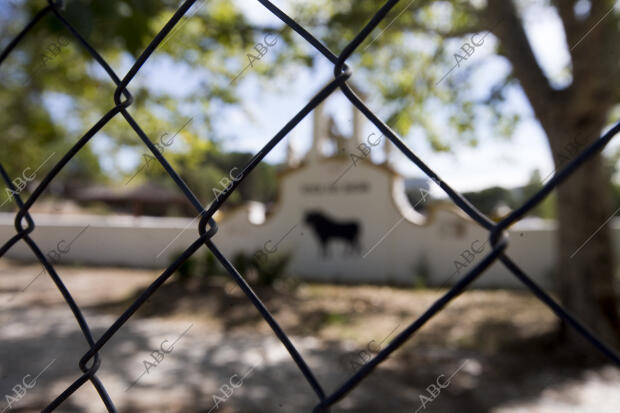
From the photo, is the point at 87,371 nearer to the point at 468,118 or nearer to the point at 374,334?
the point at 374,334

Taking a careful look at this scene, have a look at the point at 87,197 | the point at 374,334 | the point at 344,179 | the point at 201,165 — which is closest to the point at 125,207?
the point at 87,197

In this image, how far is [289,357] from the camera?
3.85 meters

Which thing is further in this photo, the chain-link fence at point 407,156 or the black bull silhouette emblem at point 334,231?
the black bull silhouette emblem at point 334,231

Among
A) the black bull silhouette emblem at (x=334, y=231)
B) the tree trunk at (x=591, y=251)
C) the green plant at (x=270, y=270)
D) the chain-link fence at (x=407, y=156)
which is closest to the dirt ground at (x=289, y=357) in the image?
the tree trunk at (x=591, y=251)

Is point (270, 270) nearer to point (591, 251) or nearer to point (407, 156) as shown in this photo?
point (591, 251)

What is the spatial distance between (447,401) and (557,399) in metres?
0.81

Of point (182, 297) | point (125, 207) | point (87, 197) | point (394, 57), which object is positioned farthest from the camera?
point (125, 207)

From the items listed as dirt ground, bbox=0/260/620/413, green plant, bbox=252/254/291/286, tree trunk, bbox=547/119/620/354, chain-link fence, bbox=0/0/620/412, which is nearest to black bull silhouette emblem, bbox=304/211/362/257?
green plant, bbox=252/254/291/286

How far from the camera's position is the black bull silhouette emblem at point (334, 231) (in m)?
8.28

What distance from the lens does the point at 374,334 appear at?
15.3 feet

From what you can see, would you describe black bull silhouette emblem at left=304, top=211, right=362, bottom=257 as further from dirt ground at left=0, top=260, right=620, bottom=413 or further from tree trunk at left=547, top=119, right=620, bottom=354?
tree trunk at left=547, top=119, right=620, bottom=354

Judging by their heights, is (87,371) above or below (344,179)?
below

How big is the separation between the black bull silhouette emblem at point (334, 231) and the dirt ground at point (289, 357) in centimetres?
203

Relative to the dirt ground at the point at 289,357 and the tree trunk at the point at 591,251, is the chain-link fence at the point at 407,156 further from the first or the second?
the tree trunk at the point at 591,251
